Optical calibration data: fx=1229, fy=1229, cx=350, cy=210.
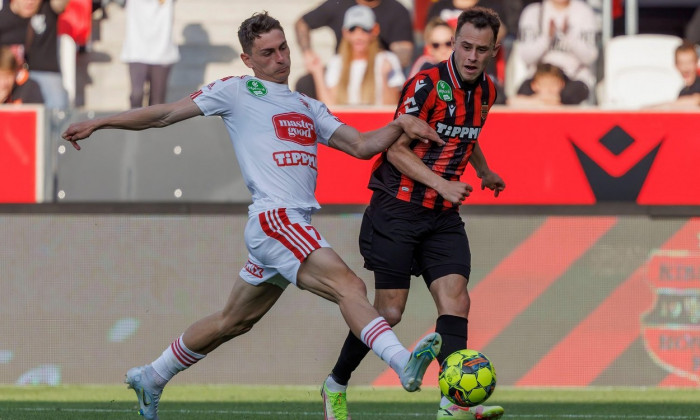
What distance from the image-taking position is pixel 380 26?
11344 millimetres

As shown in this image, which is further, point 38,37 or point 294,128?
point 38,37

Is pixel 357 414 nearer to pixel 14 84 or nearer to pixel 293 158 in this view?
pixel 293 158

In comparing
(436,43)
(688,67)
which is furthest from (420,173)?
(688,67)

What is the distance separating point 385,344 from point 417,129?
1.15 m

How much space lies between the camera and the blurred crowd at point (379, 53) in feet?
36.1

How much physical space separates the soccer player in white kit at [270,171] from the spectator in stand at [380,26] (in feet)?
16.7

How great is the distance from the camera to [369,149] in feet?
19.8

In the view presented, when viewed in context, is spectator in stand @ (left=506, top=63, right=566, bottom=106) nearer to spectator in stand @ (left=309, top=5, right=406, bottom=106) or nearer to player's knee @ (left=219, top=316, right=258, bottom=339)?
spectator in stand @ (left=309, top=5, right=406, bottom=106)

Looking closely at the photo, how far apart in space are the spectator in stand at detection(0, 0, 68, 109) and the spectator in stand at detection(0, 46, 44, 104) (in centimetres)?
13

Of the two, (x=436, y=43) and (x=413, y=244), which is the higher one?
(x=436, y=43)

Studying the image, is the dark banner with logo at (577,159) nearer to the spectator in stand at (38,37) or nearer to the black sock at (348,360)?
the spectator in stand at (38,37)

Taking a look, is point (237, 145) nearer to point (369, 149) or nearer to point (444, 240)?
point (369, 149)

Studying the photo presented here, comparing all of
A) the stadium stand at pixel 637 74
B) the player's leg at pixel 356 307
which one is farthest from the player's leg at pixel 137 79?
the player's leg at pixel 356 307

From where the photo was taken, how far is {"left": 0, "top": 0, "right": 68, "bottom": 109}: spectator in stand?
11.2 meters
